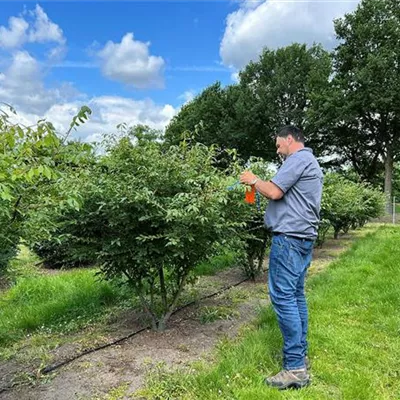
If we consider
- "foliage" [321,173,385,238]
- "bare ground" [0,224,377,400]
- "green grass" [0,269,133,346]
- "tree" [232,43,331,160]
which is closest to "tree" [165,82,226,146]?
"tree" [232,43,331,160]

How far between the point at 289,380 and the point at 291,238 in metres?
0.94

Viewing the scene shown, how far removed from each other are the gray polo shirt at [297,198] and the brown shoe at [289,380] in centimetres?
92

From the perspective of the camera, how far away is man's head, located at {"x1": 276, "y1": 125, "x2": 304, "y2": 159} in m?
3.07

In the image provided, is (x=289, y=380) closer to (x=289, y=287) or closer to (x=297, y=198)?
(x=289, y=287)

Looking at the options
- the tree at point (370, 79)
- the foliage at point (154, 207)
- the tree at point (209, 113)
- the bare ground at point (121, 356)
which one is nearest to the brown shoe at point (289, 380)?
the bare ground at point (121, 356)

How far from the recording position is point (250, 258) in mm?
6516

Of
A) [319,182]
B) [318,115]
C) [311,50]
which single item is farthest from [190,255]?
[311,50]

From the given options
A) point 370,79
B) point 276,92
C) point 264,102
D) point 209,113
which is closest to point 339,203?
point 370,79

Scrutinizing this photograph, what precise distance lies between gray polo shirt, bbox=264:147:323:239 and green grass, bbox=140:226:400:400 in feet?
3.37

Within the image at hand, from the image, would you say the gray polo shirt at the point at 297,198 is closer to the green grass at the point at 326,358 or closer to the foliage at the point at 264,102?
the green grass at the point at 326,358

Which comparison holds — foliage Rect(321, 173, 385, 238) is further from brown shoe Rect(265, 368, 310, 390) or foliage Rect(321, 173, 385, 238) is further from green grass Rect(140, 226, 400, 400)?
brown shoe Rect(265, 368, 310, 390)

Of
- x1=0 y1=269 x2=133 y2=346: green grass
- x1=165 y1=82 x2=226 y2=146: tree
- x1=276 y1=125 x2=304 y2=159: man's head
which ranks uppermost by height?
x1=165 y1=82 x2=226 y2=146: tree

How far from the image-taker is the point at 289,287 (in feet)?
9.50

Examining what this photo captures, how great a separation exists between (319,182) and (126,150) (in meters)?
1.60
